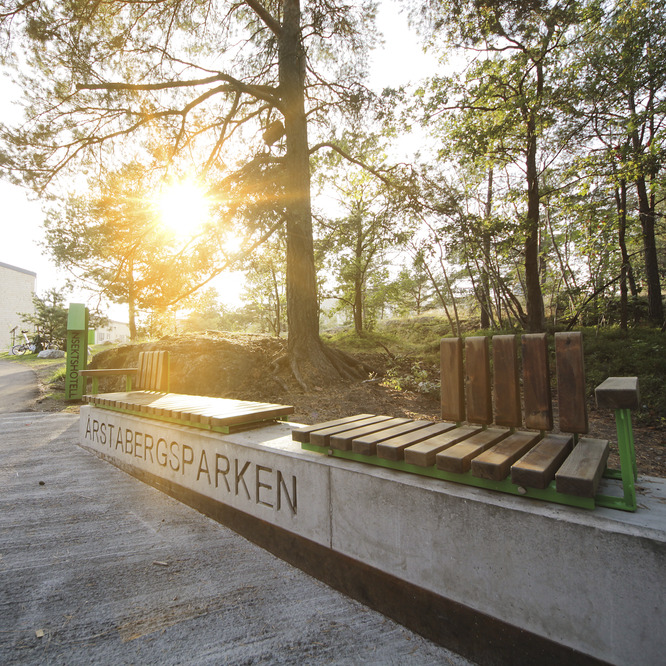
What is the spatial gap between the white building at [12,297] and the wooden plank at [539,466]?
39.5m

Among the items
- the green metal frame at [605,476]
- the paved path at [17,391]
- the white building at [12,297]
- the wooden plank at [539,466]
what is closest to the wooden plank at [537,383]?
the wooden plank at [539,466]

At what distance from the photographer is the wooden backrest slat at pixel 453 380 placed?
6.56ft

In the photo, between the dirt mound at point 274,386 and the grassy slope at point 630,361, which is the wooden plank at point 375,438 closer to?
the dirt mound at point 274,386

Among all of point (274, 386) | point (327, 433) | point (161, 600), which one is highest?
point (327, 433)

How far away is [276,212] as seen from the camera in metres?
6.85

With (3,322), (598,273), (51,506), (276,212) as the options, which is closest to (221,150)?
(276,212)

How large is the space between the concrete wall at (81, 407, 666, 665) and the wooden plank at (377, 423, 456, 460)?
0.09 metres

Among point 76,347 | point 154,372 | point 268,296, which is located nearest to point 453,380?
point 154,372

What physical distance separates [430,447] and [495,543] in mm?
419

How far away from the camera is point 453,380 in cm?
202

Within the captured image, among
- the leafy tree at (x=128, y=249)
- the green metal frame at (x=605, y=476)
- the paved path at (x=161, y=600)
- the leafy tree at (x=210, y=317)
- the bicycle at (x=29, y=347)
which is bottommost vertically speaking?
the paved path at (x=161, y=600)

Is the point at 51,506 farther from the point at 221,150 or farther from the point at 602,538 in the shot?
the point at 221,150

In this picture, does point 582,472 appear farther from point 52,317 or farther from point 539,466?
point 52,317

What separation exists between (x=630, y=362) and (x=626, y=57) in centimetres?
617
